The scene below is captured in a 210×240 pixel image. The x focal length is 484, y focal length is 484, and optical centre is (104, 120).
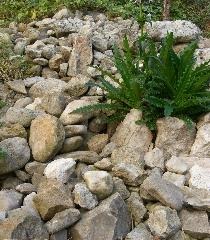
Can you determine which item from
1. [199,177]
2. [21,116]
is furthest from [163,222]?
[21,116]

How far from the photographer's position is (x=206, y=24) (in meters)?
7.29

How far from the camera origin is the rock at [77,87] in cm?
510

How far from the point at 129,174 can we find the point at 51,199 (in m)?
0.73

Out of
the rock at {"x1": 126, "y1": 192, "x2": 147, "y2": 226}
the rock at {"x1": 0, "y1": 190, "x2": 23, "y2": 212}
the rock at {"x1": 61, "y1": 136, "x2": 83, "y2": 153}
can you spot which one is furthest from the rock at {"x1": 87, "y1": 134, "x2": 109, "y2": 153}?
the rock at {"x1": 0, "y1": 190, "x2": 23, "y2": 212}

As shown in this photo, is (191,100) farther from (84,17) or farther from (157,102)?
(84,17)

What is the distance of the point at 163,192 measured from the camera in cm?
372

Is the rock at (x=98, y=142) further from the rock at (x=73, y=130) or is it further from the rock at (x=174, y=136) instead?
the rock at (x=174, y=136)

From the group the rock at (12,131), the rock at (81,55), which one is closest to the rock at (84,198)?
the rock at (12,131)

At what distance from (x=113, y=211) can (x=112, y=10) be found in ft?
13.6

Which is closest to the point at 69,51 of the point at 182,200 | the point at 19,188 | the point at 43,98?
the point at 43,98

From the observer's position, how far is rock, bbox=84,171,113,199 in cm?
375

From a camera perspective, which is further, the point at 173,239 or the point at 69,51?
the point at 69,51

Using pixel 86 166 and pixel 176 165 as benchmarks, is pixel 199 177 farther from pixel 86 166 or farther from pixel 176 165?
pixel 86 166

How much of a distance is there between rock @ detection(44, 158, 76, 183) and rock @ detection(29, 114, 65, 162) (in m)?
0.19
